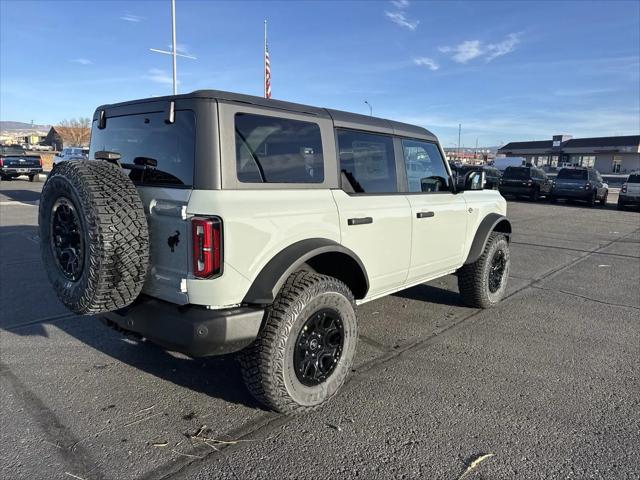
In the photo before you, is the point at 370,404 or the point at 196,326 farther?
the point at 370,404

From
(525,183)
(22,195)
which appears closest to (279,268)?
(22,195)

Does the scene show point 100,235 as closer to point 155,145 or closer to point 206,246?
point 206,246

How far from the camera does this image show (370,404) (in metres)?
3.12

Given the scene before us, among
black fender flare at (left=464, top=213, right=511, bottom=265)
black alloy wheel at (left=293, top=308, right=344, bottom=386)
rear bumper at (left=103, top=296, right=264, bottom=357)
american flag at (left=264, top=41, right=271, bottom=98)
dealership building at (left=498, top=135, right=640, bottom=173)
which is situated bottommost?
black alloy wheel at (left=293, top=308, right=344, bottom=386)

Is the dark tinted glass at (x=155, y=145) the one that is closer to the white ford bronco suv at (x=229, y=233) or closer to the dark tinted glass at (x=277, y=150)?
the white ford bronco suv at (x=229, y=233)

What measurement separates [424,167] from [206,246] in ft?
8.57

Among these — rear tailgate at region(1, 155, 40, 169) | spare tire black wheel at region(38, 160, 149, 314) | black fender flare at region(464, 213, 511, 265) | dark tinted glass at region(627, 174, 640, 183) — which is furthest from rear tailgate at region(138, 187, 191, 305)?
rear tailgate at region(1, 155, 40, 169)

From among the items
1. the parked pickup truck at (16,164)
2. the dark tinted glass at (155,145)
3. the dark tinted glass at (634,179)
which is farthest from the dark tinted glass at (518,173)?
the parked pickup truck at (16,164)

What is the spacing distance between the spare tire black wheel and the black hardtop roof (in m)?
0.64

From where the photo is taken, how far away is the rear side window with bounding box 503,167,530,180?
2200 cm

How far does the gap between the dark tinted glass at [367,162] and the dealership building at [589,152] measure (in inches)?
2645

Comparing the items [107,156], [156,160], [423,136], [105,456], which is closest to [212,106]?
[156,160]

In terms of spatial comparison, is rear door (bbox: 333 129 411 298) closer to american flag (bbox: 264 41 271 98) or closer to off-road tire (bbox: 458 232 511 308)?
off-road tire (bbox: 458 232 511 308)

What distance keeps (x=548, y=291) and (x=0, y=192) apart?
65.0ft
